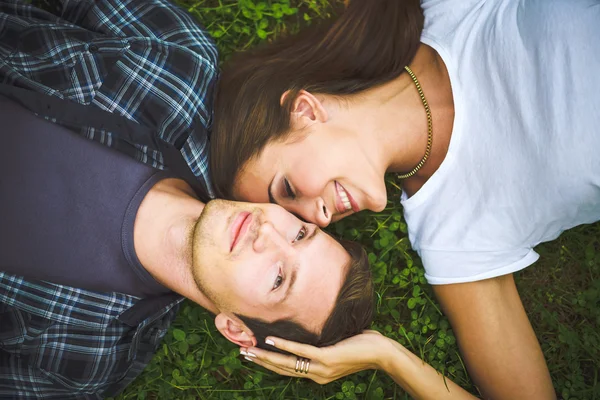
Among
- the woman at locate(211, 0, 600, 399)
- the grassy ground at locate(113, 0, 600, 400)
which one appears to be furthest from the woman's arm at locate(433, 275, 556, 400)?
the grassy ground at locate(113, 0, 600, 400)

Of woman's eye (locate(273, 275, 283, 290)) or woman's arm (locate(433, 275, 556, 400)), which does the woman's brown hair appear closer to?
woman's eye (locate(273, 275, 283, 290))

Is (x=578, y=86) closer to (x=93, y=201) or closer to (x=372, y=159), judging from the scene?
(x=372, y=159)

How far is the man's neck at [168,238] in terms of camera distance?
2.80 metres

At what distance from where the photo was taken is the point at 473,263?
119 inches

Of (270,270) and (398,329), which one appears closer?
(270,270)

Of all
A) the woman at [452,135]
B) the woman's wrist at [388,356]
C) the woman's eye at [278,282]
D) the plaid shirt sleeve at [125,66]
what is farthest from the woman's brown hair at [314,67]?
the woman's wrist at [388,356]

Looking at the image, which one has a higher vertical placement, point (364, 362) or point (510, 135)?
point (510, 135)

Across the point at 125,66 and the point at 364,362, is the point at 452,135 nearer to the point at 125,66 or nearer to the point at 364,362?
the point at 364,362

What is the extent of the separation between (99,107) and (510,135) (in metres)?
2.24

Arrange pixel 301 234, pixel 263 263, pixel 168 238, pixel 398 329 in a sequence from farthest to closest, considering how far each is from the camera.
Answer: pixel 398 329 → pixel 168 238 → pixel 301 234 → pixel 263 263

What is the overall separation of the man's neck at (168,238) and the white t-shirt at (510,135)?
4.16ft

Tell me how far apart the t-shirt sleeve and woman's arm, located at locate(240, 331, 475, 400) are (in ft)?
1.58

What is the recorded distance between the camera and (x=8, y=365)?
3.04 meters

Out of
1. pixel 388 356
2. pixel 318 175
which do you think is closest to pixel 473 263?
pixel 388 356
